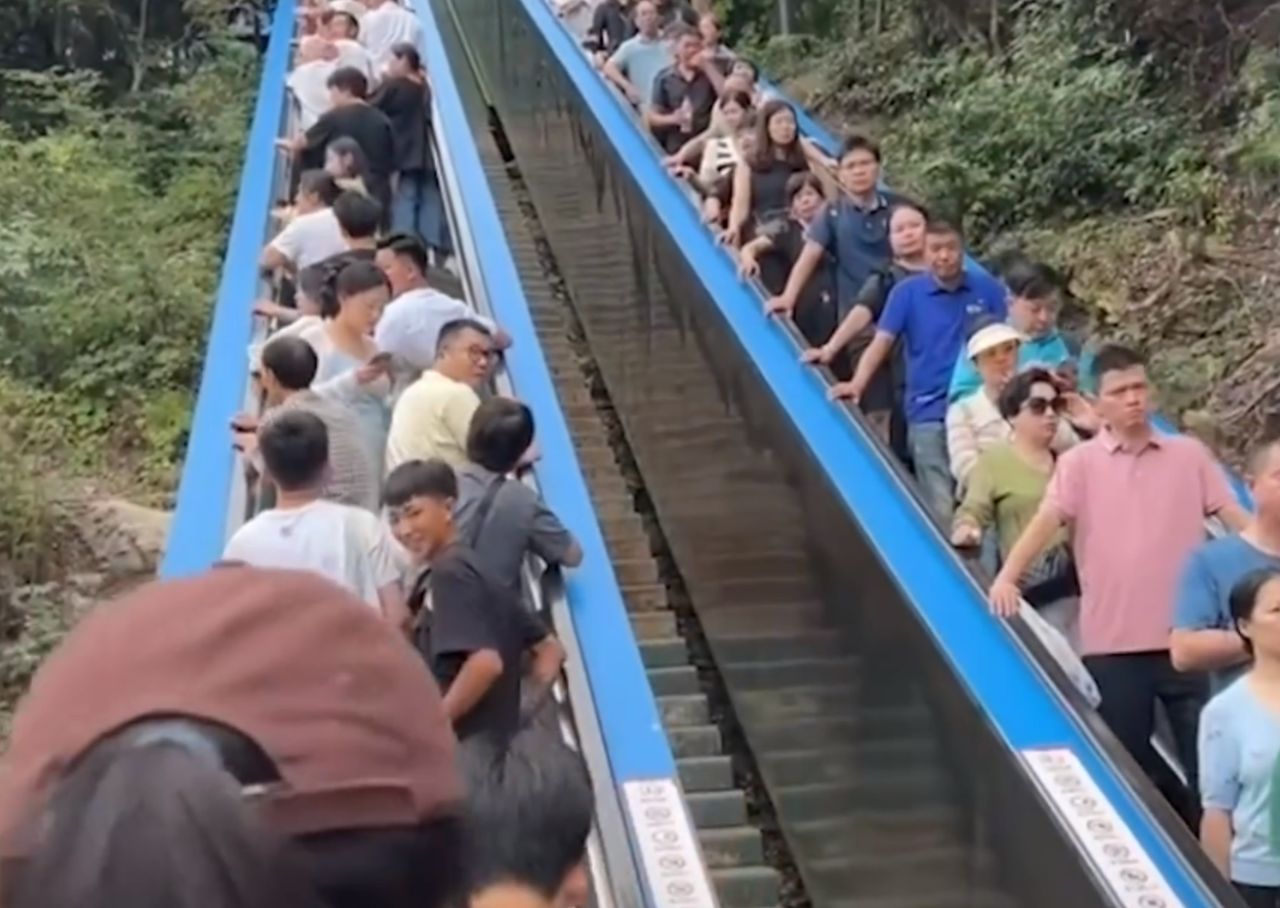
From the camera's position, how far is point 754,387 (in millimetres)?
6410

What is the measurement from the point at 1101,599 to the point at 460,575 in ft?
4.72

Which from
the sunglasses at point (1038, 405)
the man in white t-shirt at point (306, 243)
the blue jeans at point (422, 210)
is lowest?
the blue jeans at point (422, 210)

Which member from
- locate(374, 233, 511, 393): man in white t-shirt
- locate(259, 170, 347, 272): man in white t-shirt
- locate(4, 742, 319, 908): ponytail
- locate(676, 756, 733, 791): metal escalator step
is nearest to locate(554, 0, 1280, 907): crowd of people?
locate(374, 233, 511, 393): man in white t-shirt

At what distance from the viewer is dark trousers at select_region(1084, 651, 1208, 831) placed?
438 cm

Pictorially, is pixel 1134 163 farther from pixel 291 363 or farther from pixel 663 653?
pixel 291 363

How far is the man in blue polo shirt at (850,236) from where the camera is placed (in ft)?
21.5

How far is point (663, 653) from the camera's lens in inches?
292

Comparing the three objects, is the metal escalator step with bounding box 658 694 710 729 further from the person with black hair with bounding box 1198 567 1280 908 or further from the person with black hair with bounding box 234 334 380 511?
the person with black hair with bounding box 1198 567 1280 908

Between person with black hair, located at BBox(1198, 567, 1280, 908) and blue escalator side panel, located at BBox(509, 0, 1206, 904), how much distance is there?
0.20 metres

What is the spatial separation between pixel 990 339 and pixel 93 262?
813 centimetres

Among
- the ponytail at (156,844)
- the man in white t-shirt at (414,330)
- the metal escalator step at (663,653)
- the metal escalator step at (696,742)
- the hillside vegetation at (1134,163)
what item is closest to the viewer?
the ponytail at (156,844)

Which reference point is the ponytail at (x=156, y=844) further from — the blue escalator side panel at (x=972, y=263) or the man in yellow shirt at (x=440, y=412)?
the blue escalator side panel at (x=972, y=263)

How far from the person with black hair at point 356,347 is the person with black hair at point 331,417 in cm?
9

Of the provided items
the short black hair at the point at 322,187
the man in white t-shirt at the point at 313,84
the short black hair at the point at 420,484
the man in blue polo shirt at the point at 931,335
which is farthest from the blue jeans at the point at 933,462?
the man in white t-shirt at the point at 313,84
